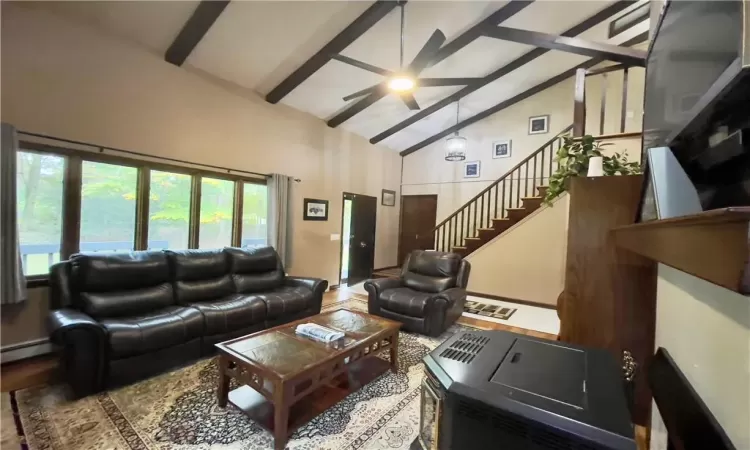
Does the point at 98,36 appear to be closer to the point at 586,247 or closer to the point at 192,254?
the point at 192,254

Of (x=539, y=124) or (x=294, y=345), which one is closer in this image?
(x=294, y=345)

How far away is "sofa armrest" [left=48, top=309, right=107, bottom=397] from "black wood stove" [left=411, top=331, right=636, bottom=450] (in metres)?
2.25

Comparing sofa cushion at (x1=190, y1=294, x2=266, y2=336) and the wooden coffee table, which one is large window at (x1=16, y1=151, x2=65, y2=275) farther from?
the wooden coffee table

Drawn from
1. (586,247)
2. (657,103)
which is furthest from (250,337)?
(657,103)

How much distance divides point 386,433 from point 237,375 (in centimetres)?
100

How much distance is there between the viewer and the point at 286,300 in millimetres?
3445

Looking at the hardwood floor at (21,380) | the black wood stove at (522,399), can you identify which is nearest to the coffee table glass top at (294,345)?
the black wood stove at (522,399)

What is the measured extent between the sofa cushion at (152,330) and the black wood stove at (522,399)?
85.3 inches

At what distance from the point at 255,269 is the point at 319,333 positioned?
1897mm

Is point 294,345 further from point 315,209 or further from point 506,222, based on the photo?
point 506,222

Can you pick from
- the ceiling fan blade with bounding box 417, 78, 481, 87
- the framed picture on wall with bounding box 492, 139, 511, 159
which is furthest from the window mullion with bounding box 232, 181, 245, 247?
the framed picture on wall with bounding box 492, 139, 511, 159

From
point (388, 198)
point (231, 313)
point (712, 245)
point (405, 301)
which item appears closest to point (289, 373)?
point (231, 313)

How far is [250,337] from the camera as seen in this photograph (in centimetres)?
229

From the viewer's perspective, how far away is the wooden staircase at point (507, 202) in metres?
5.45
